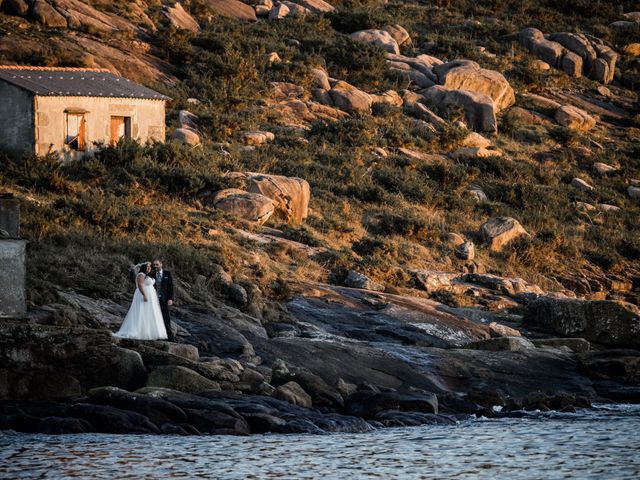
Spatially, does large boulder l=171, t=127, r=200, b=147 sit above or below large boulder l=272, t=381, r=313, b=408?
above

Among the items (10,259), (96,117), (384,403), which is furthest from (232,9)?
(384,403)

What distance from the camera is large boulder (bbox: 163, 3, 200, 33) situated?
5384cm

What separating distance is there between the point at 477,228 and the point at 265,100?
14.6 meters

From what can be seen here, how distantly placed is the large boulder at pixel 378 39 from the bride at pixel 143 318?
Answer: 40.6 metres

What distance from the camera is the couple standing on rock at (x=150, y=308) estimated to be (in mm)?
19891

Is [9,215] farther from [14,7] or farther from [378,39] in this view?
[378,39]

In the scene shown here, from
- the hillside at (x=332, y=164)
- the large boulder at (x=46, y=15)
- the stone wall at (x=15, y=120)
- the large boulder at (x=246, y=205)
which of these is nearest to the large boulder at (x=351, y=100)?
the hillside at (x=332, y=164)

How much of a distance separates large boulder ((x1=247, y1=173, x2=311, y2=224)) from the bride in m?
13.8

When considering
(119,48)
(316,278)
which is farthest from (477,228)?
(119,48)

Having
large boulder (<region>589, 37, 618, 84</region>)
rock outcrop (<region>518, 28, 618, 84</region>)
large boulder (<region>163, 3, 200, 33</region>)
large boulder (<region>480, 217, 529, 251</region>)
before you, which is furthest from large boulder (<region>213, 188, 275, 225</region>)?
large boulder (<region>589, 37, 618, 84</region>)

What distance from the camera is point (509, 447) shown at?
16.0 m

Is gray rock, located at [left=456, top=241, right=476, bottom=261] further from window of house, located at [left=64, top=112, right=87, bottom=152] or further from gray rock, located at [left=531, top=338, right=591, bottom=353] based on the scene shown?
window of house, located at [left=64, top=112, right=87, bottom=152]

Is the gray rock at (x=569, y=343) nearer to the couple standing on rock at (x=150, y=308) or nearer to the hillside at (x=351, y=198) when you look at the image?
the hillside at (x=351, y=198)

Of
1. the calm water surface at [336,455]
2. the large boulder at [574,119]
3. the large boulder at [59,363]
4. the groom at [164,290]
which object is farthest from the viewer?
the large boulder at [574,119]
